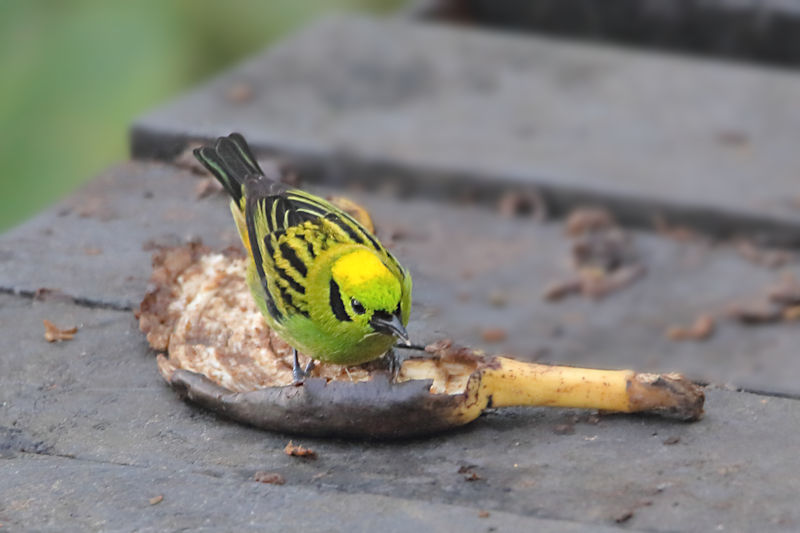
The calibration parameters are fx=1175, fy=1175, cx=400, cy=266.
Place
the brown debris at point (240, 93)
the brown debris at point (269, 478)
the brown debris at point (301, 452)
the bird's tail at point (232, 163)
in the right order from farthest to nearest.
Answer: the brown debris at point (240, 93) < the bird's tail at point (232, 163) < the brown debris at point (301, 452) < the brown debris at point (269, 478)

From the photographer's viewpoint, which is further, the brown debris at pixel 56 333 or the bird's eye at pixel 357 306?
the brown debris at pixel 56 333

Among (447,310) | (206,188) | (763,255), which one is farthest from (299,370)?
(763,255)

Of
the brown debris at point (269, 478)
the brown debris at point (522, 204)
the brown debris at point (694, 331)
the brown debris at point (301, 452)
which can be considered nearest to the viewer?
the brown debris at point (269, 478)

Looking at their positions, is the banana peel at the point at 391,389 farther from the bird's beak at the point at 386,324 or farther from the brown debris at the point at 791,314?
the brown debris at the point at 791,314

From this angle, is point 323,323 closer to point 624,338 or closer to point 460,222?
point 624,338

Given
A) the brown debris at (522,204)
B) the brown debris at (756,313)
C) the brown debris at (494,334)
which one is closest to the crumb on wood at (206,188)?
the brown debris at (494,334)

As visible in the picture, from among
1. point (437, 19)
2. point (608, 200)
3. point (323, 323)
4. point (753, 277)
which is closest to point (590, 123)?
point (608, 200)

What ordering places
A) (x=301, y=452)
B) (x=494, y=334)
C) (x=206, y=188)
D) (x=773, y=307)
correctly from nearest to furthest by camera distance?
(x=301, y=452) → (x=206, y=188) → (x=494, y=334) → (x=773, y=307)

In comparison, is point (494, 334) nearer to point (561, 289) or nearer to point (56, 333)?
point (561, 289)
